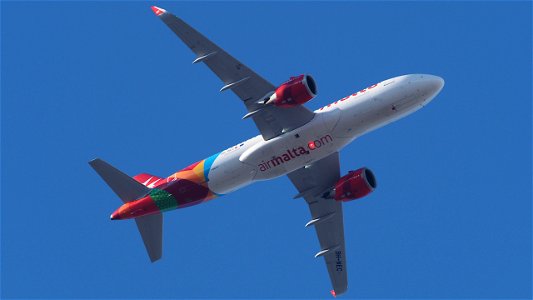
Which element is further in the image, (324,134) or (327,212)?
(327,212)

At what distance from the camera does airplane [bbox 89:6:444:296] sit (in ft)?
263

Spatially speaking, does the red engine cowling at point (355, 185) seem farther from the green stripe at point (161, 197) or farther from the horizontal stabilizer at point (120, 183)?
the horizontal stabilizer at point (120, 183)

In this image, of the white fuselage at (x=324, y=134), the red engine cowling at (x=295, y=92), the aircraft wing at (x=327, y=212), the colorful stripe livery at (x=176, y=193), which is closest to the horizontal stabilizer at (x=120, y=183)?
the colorful stripe livery at (x=176, y=193)

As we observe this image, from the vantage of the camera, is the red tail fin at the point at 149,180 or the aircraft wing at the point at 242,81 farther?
the red tail fin at the point at 149,180

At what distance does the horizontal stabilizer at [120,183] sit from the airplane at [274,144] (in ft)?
0.27

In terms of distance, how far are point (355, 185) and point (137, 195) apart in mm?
18155

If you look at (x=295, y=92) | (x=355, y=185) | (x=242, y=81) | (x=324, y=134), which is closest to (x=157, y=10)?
(x=242, y=81)

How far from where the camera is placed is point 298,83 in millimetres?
79812

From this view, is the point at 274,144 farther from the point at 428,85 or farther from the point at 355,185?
the point at 428,85

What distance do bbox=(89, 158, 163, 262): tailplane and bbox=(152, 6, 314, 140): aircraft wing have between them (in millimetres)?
11588

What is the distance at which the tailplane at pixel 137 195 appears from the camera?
3337 inches

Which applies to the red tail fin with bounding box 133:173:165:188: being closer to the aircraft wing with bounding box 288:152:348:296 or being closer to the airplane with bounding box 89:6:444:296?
the airplane with bounding box 89:6:444:296

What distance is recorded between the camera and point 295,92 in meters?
79.7

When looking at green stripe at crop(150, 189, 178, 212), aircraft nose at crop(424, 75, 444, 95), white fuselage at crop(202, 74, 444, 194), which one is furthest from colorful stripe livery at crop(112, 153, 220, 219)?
aircraft nose at crop(424, 75, 444, 95)
